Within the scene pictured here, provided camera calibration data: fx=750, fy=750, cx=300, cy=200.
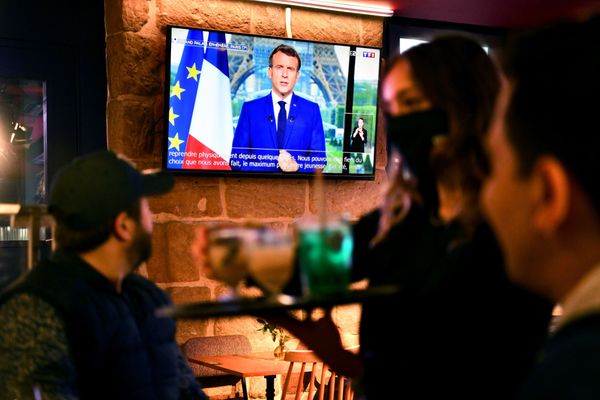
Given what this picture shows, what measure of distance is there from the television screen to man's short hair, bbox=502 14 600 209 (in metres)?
3.42

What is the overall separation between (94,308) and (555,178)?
1250 mm

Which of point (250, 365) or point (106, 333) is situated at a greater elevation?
point (106, 333)

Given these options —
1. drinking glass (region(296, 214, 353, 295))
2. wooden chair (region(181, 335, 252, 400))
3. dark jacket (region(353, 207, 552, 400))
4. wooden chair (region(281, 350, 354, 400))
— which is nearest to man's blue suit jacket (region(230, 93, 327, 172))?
wooden chair (region(181, 335, 252, 400))

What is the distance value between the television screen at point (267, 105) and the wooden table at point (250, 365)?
1.03 meters

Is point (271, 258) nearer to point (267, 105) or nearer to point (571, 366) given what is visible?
point (571, 366)

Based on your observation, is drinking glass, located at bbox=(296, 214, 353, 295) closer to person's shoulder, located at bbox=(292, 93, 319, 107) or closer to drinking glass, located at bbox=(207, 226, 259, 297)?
drinking glass, located at bbox=(207, 226, 259, 297)

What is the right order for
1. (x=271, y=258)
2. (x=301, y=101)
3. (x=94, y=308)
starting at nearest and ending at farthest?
1. (x=271, y=258)
2. (x=94, y=308)
3. (x=301, y=101)

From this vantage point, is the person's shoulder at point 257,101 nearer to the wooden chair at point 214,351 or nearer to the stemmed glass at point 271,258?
the wooden chair at point 214,351

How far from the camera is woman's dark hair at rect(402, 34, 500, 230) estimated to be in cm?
146

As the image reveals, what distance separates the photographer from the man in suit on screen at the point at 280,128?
4.28 metres

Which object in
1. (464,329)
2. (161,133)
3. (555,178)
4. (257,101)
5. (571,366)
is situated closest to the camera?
(571,366)

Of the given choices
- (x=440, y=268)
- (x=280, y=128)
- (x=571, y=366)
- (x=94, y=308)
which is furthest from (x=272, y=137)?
(x=571, y=366)

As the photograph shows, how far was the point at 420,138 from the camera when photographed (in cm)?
149

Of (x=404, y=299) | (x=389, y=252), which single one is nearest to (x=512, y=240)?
(x=404, y=299)
